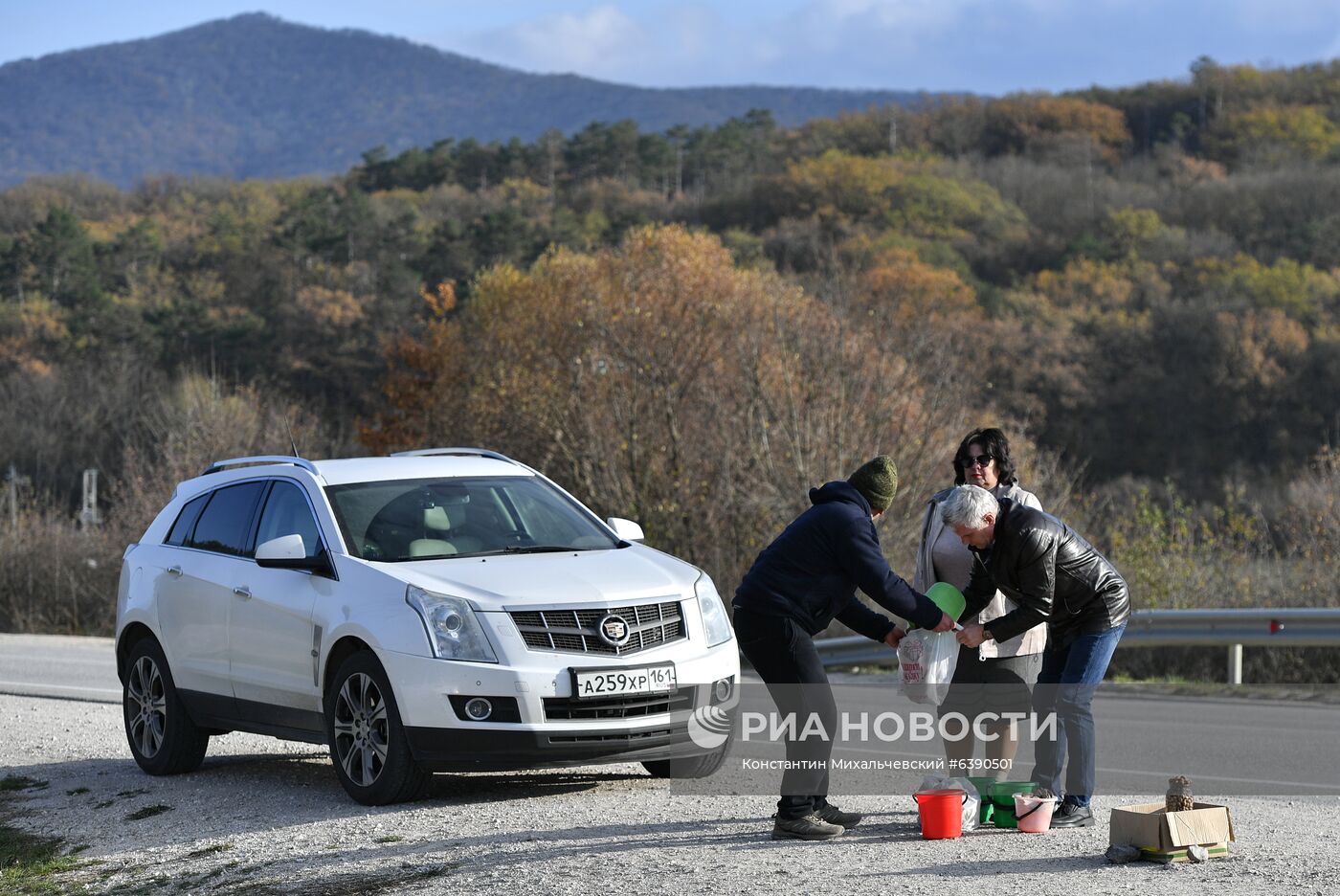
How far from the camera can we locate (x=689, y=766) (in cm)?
902

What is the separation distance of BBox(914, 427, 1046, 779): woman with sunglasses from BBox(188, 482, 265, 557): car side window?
3.96 meters

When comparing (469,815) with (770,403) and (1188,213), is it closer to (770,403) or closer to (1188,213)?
(770,403)

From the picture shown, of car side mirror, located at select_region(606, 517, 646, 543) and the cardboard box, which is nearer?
the cardboard box

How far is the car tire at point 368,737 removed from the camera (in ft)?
27.3

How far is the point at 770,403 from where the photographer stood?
2738 centimetres

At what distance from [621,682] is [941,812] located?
5.55 feet

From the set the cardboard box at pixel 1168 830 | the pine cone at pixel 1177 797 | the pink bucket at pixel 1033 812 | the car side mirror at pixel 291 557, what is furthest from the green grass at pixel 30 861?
the pine cone at pixel 1177 797

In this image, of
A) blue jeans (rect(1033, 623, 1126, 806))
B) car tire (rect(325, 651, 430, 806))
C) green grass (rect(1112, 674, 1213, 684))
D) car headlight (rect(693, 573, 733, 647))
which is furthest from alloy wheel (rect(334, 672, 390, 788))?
green grass (rect(1112, 674, 1213, 684))

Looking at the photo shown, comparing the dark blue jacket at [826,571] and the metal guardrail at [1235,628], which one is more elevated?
the dark blue jacket at [826,571]

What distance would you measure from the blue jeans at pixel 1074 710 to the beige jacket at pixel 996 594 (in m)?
0.13

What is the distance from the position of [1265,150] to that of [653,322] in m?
95.4

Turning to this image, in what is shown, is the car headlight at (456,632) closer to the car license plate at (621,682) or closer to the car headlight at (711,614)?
the car license plate at (621,682)

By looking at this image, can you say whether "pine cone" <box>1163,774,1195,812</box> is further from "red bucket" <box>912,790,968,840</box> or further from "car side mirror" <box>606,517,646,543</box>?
"car side mirror" <box>606,517,646,543</box>

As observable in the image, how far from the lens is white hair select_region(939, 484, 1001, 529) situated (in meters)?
7.44
